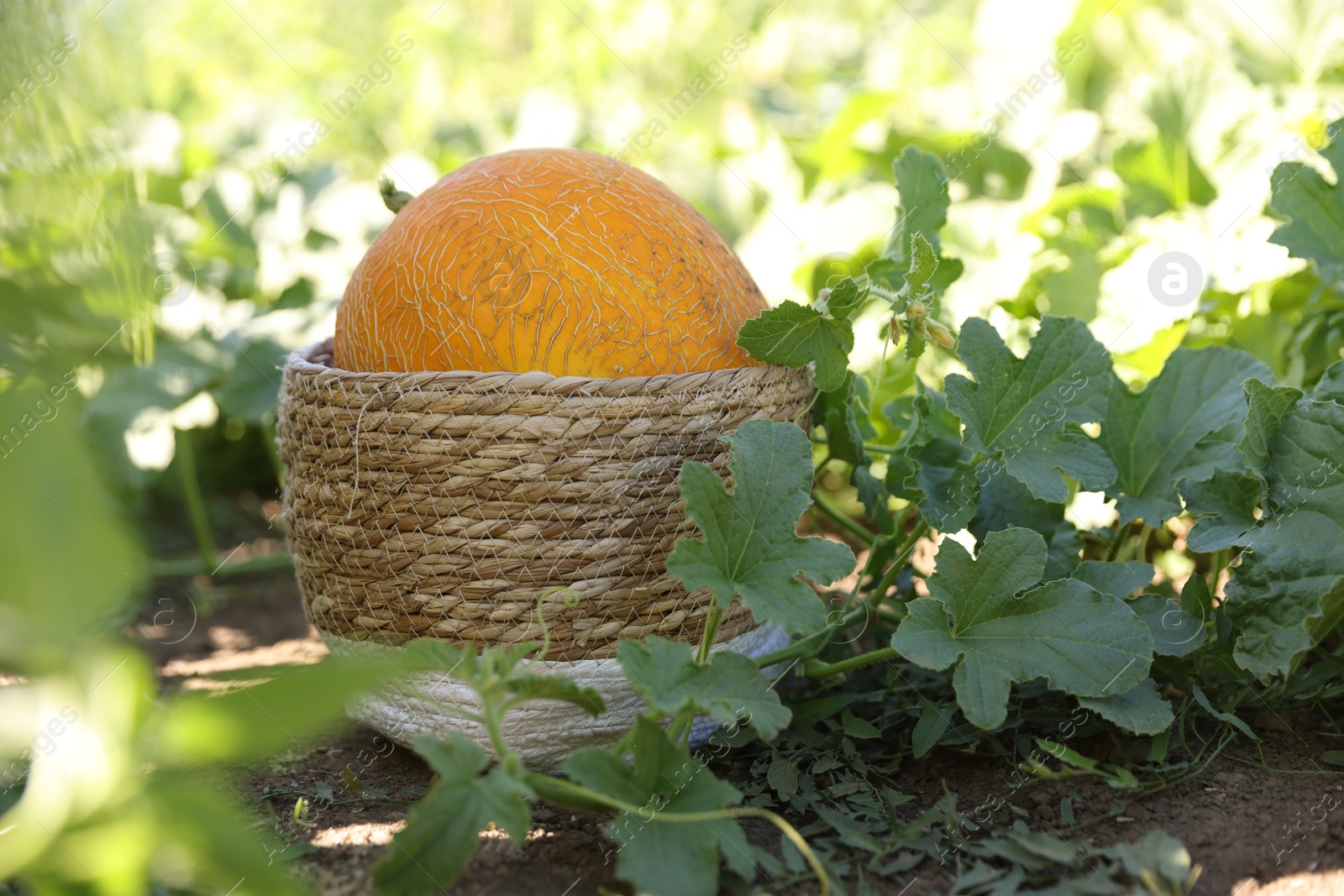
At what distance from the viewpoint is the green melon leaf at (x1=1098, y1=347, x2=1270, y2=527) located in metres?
1.60

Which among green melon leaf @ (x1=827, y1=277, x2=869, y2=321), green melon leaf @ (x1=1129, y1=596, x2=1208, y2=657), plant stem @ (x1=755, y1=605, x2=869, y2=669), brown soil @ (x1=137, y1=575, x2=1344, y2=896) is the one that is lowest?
brown soil @ (x1=137, y1=575, x2=1344, y2=896)

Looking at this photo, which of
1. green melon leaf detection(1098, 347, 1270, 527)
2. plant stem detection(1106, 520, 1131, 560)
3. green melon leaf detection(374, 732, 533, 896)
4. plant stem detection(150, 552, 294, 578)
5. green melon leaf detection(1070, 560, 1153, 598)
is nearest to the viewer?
green melon leaf detection(374, 732, 533, 896)

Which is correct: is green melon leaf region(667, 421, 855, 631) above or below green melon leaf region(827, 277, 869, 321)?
below

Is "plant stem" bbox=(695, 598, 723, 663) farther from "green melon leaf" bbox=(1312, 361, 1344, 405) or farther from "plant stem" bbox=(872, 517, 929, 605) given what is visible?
"green melon leaf" bbox=(1312, 361, 1344, 405)

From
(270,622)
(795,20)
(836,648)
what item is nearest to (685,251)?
(836,648)

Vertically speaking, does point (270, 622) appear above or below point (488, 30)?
below

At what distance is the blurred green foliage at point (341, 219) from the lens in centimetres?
78

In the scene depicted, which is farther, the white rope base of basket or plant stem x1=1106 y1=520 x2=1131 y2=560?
plant stem x1=1106 y1=520 x2=1131 y2=560

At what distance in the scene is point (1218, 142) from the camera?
99.3 inches

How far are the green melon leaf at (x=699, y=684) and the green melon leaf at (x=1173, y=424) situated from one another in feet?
2.43

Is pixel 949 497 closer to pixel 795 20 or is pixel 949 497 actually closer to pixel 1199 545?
pixel 1199 545

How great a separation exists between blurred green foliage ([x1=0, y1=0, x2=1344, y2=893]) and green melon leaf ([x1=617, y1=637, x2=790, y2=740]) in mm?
416

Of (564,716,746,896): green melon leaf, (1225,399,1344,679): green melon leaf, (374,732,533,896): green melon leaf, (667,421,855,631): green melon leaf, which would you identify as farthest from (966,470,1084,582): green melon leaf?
(374,732,533,896): green melon leaf

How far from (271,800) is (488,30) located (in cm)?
600
